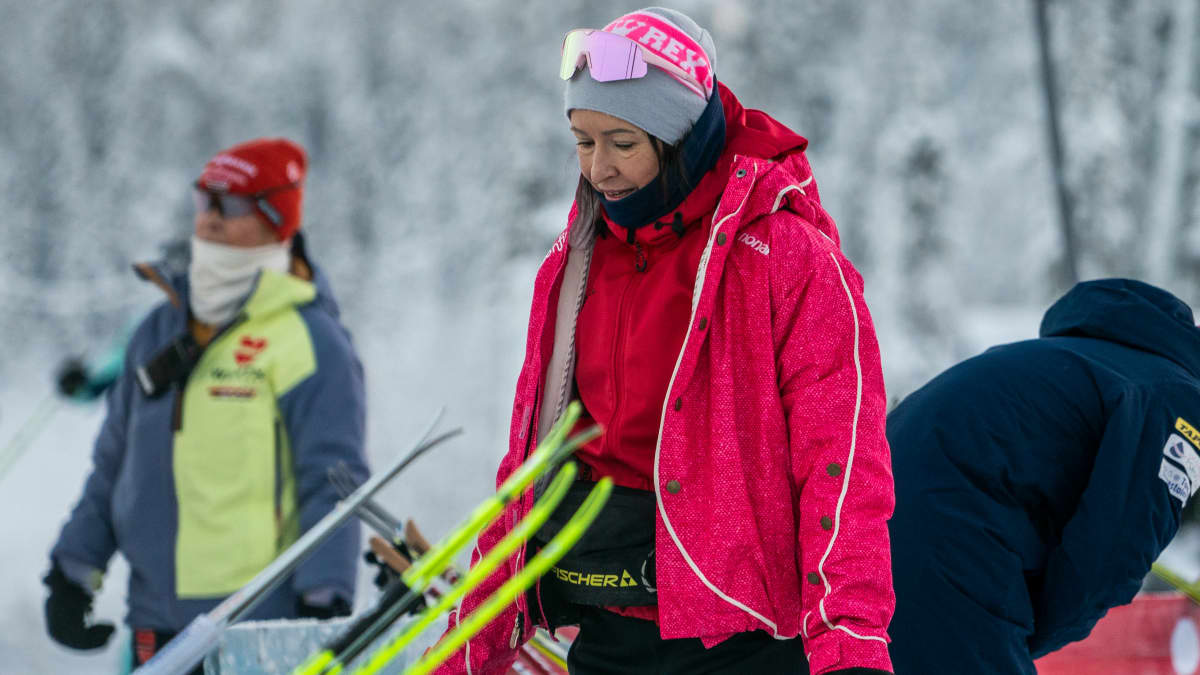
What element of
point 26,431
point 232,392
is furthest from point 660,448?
point 26,431

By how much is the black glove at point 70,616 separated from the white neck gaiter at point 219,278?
81cm

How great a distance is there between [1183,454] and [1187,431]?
48 mm

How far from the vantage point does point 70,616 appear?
3146 mm

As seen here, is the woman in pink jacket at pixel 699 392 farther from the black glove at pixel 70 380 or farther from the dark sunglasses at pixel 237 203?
the black glove at pixel 70 380

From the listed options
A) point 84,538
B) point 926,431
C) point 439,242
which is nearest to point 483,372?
point 439,242

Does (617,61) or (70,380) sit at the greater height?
(617,61)

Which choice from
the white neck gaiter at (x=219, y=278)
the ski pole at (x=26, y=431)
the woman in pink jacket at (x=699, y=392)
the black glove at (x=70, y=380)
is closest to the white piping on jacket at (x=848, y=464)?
the woman in pink jacket at (x=699, y=392)

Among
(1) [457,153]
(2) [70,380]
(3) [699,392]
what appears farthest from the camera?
(1) [457,153]

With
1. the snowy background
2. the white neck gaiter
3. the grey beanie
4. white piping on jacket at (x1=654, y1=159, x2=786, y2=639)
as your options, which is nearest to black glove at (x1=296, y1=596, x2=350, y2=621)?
the white neck gaiter

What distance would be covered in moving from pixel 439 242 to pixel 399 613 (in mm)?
12851

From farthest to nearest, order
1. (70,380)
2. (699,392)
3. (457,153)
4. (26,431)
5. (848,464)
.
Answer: (457,153), (26,431), (70,380), (699,392), (848,464)

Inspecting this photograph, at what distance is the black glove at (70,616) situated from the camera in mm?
3143

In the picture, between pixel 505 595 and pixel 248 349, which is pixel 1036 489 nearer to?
pixel 505 595

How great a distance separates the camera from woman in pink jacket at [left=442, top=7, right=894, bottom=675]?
152 cm
